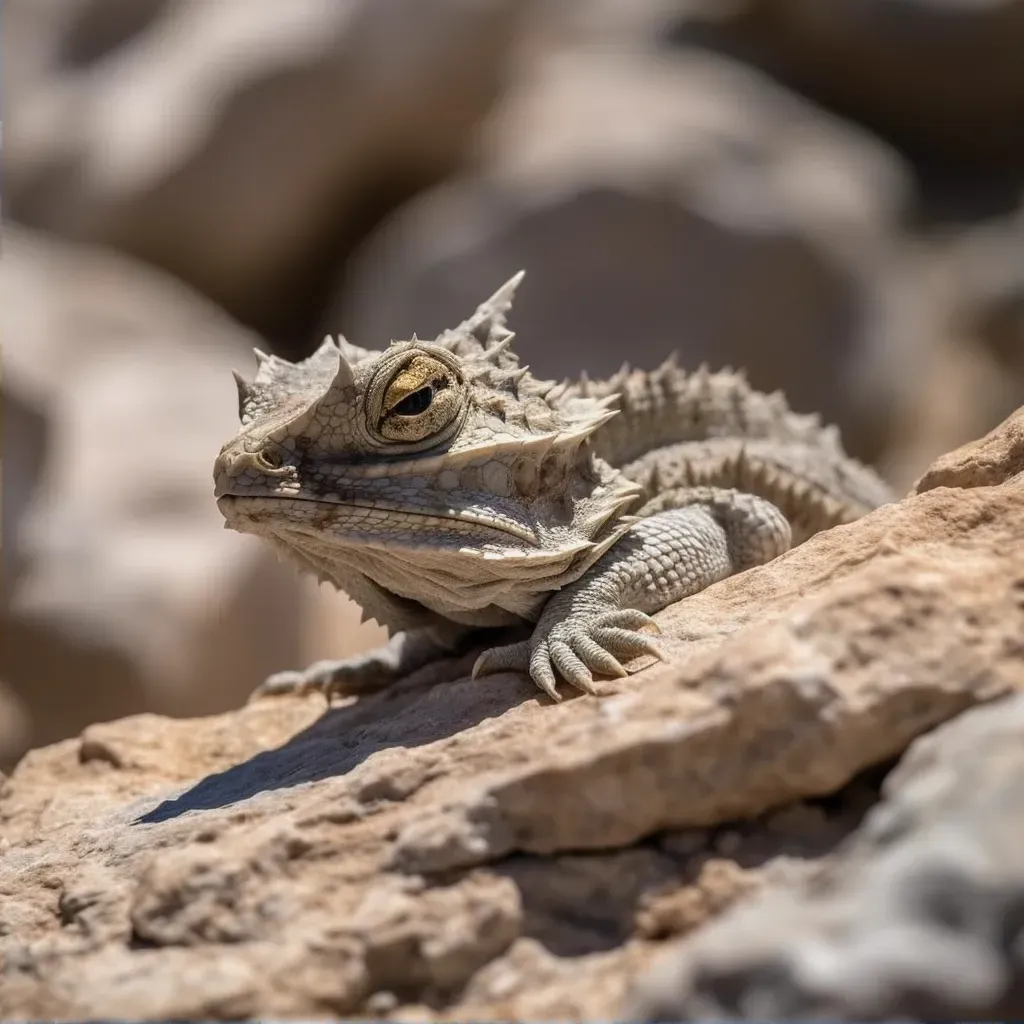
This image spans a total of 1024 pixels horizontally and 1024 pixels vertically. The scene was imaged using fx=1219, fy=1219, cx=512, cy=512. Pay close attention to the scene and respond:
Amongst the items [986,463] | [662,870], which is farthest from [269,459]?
[986,463]

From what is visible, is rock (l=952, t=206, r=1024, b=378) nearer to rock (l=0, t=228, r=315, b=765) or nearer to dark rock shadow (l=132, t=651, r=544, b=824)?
rock (l=0, t=228, r=315, b=765)

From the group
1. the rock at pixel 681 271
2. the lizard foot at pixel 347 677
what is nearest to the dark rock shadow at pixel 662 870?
the lizard foot at pixel 347 677

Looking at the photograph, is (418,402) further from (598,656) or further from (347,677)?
(347,677)

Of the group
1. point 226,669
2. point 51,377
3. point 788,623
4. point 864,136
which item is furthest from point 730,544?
point 864,136

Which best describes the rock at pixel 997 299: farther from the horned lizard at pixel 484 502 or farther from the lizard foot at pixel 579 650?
the lizard foot at pixel 579 650

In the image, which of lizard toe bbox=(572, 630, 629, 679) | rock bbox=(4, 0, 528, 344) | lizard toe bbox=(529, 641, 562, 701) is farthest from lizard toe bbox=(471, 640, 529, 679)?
rock bbox=(4, 0, 528, 344)

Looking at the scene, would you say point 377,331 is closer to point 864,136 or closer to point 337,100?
point 337,100
